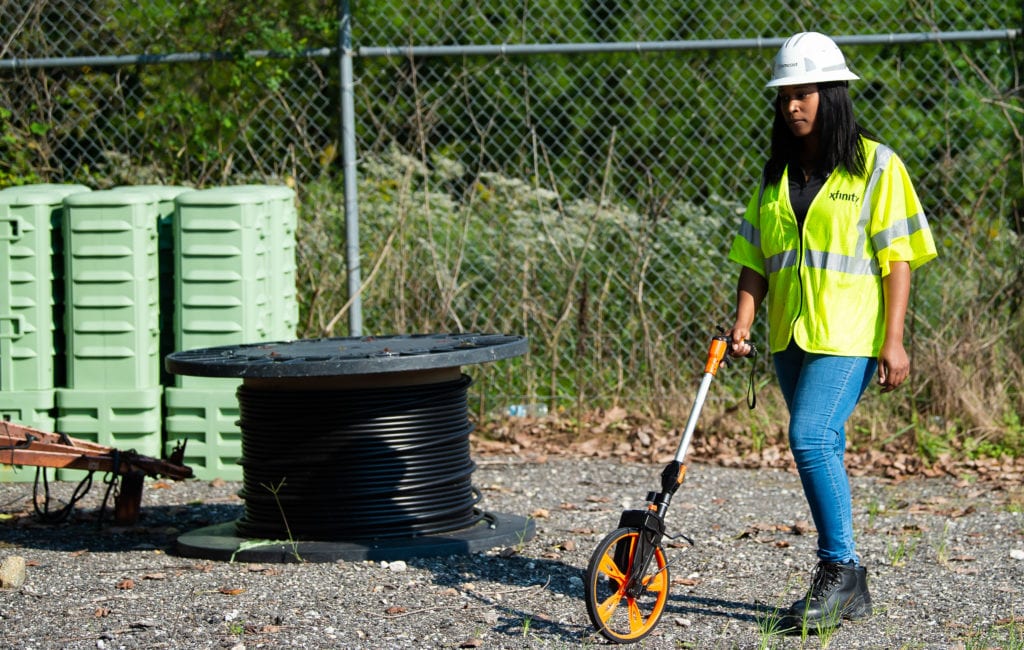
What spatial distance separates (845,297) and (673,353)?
4.05 m

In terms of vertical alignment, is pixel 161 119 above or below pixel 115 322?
above

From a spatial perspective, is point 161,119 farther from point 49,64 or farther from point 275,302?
point 275,302

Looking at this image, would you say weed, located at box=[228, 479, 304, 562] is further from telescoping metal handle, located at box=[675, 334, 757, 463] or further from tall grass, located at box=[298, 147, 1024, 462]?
tall grass, located at box=[298, 147, 1024, 462]

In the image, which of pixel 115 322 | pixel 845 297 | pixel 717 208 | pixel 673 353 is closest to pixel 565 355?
pixel 673 353

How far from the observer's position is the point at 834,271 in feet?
14.6

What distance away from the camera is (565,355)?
8.58 meters

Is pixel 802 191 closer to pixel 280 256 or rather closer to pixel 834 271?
pixel 834 271

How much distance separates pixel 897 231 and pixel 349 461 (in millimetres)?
2287

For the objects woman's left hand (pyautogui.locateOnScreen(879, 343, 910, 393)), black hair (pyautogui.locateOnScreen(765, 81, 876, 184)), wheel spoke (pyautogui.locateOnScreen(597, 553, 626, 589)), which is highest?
black hair (pyautogui.locateOnScreen(765, 81, 876, 184))

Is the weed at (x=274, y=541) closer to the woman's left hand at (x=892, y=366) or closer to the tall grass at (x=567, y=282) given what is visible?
the woman's left hand at (x=892, y=366)

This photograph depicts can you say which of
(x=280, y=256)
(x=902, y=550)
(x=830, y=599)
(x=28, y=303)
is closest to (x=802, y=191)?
(x=830, y=599)

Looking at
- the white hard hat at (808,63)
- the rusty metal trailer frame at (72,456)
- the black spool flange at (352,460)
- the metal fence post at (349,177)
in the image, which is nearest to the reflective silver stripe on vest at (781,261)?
the white hard hat at (808,63)

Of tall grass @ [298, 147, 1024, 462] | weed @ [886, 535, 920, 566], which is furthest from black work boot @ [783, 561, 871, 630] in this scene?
tall grass @ [298, 147, 1024, 462]

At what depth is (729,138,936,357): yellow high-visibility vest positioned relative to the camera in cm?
445
